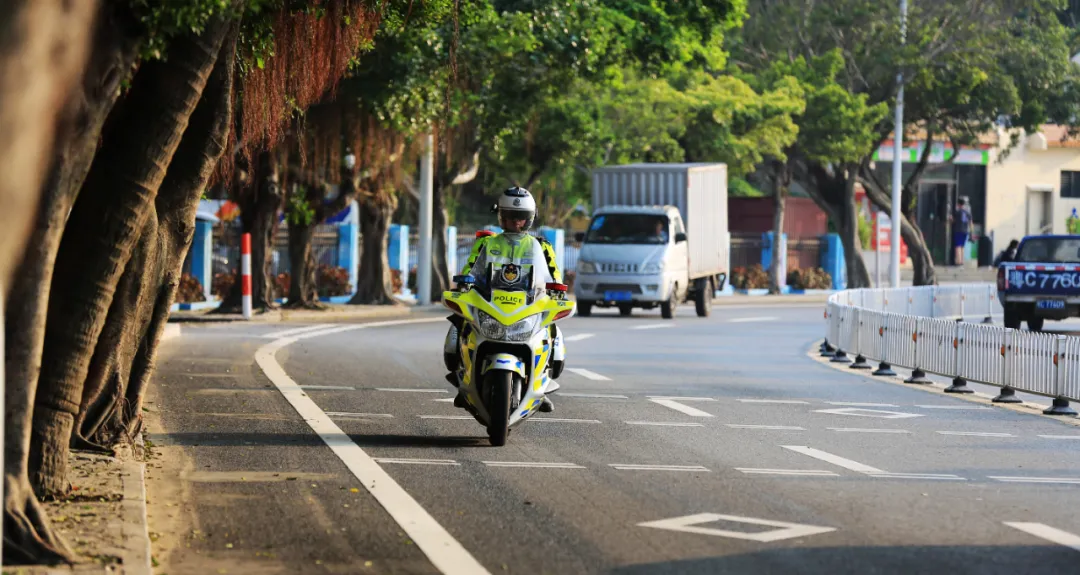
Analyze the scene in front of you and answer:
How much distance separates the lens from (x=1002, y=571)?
761 cm

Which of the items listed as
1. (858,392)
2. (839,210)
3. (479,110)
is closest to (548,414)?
(858,392)

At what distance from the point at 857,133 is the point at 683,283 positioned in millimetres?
15357

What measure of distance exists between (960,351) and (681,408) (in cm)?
546

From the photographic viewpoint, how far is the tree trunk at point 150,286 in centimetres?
1041

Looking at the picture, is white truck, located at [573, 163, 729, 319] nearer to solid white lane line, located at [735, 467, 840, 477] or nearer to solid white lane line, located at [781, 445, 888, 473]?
solid white lane line, located at [781, 445, 888, 473]

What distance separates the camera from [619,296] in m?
32.9

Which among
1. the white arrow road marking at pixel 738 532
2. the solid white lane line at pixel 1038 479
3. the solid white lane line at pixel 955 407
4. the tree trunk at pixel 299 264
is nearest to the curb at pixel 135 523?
the white arrow road marking at pixel 738 532

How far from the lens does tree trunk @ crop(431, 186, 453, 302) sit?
38.6 m

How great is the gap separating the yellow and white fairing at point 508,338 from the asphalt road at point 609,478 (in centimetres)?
38

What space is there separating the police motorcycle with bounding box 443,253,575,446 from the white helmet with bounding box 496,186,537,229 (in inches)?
16.5

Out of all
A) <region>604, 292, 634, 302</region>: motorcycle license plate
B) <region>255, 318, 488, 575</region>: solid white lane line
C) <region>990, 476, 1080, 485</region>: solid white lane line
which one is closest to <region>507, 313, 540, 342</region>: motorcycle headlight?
<region>255, 318, 488, 575</region>: solid white lane line

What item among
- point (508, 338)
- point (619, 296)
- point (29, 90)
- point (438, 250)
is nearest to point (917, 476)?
point (508, 338)

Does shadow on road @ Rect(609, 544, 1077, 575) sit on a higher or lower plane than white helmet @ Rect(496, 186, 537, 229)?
lower

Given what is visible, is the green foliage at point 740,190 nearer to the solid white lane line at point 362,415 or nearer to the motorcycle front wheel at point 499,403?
the solid white lane line at point 362,415
